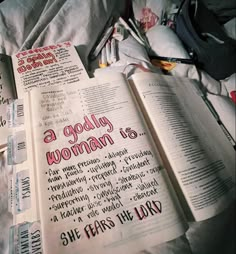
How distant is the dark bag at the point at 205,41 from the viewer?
570mm

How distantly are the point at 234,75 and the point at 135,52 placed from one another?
28 centimetres

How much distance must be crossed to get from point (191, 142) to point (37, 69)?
37 cm

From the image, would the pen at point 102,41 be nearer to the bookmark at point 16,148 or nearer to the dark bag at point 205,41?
the dark bag at point 205,41

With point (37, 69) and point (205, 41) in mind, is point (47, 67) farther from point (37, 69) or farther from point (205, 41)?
point (205, 41)

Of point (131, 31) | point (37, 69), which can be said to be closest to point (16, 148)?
point (37, 69)

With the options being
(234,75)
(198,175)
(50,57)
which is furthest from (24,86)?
(234,75)

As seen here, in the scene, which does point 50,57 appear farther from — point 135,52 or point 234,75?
point 234,75

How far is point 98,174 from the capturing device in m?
0.32

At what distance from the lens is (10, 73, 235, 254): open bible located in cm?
28

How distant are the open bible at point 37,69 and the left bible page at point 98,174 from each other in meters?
0.07

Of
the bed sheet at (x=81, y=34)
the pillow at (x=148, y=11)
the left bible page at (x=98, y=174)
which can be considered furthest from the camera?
the pillow at (x=148, y=11)

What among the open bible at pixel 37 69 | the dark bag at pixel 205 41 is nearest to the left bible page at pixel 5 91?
the open bible at pixel 37 69

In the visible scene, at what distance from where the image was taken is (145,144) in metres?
0.34

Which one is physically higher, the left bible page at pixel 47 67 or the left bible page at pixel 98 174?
the left bible page at pixel 47 67
